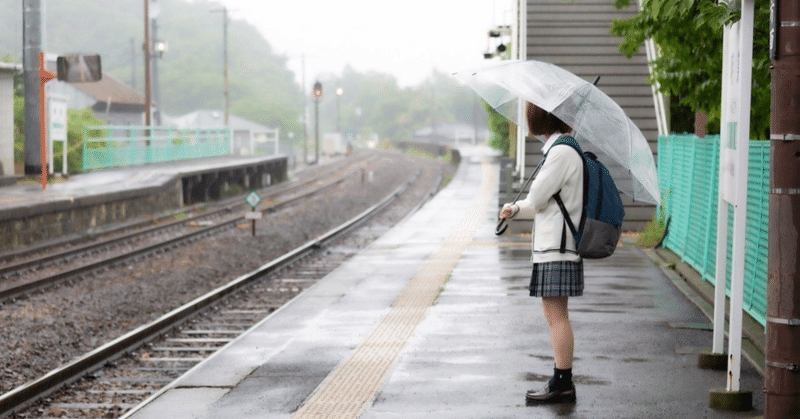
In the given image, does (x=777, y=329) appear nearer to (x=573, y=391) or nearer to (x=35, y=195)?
(x=573, y=391)

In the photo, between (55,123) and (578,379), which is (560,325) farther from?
(55,123)

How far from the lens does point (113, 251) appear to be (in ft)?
55.7

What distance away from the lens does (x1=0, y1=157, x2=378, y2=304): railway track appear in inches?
516

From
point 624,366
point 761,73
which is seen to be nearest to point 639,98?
point 761,73

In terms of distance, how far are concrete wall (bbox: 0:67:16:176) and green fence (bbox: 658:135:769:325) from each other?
1572 centimetres

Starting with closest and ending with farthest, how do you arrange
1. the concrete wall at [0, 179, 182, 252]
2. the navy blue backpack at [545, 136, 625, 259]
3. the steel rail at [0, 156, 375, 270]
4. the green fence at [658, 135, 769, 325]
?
the navy blue backpack at [545, 136, 625, 259] → the green fence at [658, 135, 769, 325] → the steel rail at [0, 156, 375, 270] → the concrete wall at [0, 179, 182, 252]

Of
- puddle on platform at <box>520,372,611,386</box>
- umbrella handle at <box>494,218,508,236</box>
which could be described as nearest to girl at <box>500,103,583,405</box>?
umbrella handle at <box>494,218,508,236</box>

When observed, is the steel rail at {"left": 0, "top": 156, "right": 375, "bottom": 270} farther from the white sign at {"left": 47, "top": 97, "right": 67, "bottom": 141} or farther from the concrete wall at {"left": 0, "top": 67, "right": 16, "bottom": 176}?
the concrete wall at {"left": 0, "top": 67, "right": 16, "bottom": 176}

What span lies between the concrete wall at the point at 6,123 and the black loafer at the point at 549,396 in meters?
20.6

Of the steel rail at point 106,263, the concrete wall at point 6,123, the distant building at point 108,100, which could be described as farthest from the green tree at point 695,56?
the distant building at point 108,100

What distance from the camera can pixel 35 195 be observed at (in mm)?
19766

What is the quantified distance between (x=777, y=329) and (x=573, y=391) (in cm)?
147

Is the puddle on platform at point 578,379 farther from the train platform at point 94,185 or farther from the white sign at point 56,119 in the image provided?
the white sign at point 56,119

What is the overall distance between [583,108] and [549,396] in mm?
1623
